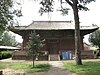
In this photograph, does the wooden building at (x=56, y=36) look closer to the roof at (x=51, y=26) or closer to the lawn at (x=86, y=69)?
the roof at (x=51, y=26)

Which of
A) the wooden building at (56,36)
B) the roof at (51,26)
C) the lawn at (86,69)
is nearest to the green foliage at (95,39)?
the roof at (51,26)

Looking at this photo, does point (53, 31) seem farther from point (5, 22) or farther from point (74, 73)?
point (74, 73)

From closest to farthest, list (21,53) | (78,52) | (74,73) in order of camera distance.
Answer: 1. (74,73)
2. (78,52)
3. (21,53)

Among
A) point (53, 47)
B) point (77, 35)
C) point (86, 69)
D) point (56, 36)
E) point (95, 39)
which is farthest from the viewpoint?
point (95, 39)

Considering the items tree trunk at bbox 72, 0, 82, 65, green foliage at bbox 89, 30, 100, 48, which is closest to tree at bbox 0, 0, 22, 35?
tree trunk at bbox 72, 0, 82, 65

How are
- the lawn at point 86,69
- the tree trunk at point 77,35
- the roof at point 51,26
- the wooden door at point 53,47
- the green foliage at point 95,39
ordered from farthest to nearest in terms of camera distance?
the green foliage at point 95,39
the wooden door at point 53,47
the roof at point 51,26
the tree trunk at point 77,35
the lawn at point 86,69

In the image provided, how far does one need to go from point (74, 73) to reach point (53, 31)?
74.8 ft

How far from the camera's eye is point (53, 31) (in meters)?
40.2

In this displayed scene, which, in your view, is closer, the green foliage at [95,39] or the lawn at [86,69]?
the lawn at [86,69]

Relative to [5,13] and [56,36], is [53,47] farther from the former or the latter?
[5,13]

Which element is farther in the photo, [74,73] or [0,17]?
[0,17]

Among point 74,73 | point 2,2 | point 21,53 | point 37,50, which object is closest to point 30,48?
point 37,50

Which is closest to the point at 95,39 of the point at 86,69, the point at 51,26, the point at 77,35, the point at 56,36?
the point at 51,26

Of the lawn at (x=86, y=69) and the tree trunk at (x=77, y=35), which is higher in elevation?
the tree trunk at (x=77, y=35)
